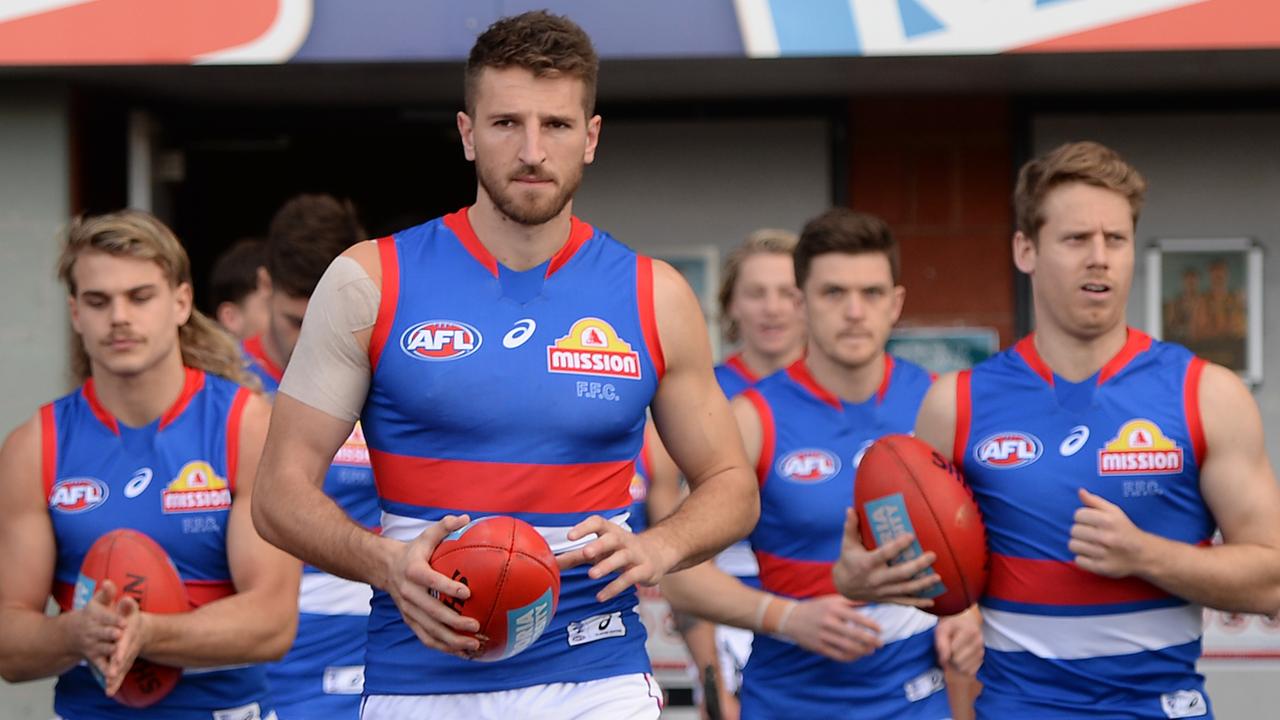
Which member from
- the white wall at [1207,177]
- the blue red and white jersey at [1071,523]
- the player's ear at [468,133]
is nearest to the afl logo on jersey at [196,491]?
the player's ear at [468,133]

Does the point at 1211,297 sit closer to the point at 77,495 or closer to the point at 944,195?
the point at 944,195

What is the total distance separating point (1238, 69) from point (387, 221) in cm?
579

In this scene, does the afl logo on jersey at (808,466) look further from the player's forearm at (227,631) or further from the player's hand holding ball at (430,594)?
the player's hand holding ball at (430,594)

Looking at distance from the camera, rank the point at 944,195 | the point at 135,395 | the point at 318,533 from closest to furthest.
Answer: the point at 318,533, the point at 135,395, the point at 944,195

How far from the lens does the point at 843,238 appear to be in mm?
5871

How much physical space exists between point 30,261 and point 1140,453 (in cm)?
558

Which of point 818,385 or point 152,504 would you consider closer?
point 152,504

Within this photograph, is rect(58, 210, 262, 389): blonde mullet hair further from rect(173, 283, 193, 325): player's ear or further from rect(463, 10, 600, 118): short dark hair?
rect(463, 10, 600, 118): short dark hair

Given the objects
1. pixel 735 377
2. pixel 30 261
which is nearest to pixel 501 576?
pixel 735 377

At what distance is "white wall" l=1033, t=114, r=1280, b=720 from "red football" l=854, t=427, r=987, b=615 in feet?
14.4

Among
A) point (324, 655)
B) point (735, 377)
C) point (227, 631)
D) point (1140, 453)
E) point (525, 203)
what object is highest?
point (525, 203)

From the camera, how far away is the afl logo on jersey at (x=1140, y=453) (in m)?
4.34

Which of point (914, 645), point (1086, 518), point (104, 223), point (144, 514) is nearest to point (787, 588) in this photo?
point (914, 645)

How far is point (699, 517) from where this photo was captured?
12.4 feet
